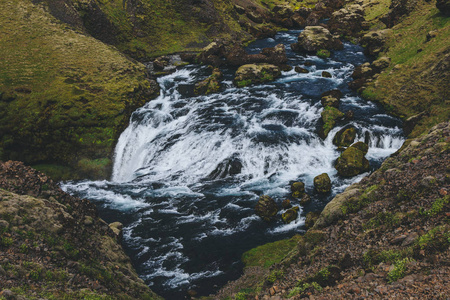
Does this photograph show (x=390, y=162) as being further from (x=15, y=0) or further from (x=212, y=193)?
(x=15, y=0)

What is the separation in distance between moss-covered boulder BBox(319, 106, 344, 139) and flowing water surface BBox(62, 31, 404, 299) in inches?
27.1

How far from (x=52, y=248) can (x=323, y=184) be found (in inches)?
793

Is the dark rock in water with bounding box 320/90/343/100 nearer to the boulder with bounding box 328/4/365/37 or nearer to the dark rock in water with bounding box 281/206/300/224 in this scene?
the dark rock in water with bounding box 281/206/300/224

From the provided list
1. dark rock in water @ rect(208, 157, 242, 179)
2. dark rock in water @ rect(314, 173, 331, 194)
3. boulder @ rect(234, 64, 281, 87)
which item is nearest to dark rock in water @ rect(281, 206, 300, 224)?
dark rock in water @ rect(314, 173, 331, 194)

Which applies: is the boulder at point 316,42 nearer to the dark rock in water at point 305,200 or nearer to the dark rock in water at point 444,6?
the dark rock in water at point 444,6

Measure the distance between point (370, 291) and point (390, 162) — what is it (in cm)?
892

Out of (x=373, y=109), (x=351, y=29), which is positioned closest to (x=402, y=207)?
(x=373, y=109)

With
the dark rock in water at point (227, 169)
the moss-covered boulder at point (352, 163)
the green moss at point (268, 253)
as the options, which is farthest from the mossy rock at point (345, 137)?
the green moss at point (268, 253)

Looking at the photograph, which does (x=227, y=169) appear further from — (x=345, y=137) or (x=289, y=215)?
(x=345, y=137)

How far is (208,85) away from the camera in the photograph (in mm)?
45375

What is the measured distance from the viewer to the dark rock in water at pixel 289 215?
21953 mm

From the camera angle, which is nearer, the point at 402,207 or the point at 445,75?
the point at 402,207

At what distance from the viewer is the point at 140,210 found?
25.5 metres

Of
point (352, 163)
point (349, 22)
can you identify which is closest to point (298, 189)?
point (352, 163)
